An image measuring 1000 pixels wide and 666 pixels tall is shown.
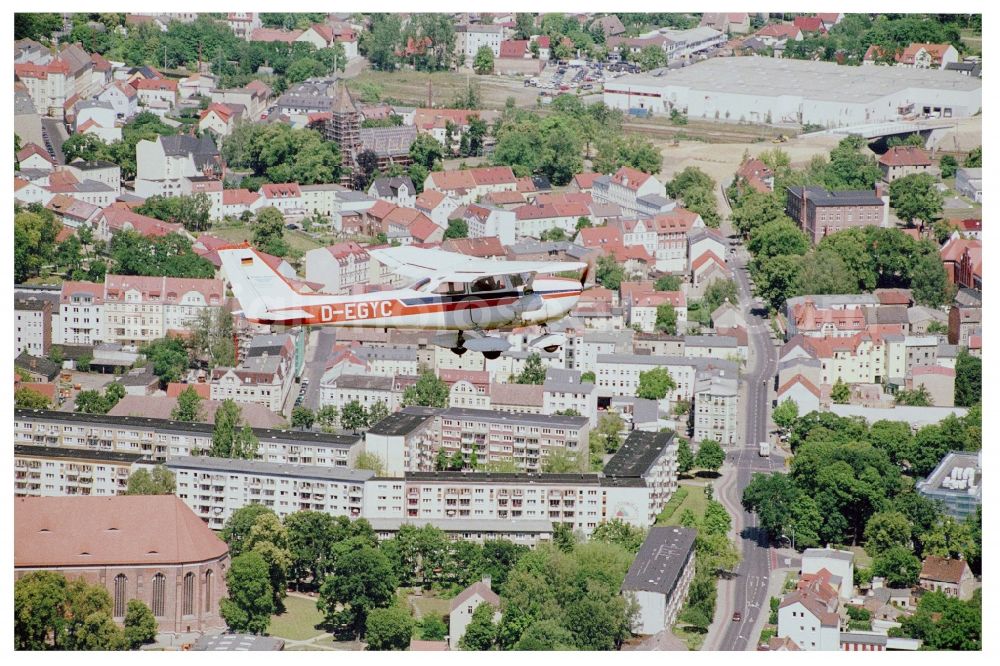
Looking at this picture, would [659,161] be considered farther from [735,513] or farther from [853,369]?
[735,513]

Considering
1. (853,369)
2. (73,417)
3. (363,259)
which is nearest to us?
(73,417)

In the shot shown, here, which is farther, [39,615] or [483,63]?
[483,63]

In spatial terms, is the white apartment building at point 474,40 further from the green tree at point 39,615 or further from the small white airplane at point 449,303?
the small white airplane at point 449,303

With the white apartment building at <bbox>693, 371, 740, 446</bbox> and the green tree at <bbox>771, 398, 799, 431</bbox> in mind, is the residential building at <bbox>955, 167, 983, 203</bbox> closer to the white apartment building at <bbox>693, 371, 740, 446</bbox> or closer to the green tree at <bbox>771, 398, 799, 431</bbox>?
the green tree at <bbox>771, 398, 799, 431</bbox>

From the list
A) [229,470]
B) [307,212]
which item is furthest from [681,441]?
[307,212]

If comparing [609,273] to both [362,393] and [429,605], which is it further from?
[429,605]

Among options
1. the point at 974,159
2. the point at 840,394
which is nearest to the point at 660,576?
the point at 840,394

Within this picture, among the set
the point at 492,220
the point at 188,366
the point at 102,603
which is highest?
the point at 492,220

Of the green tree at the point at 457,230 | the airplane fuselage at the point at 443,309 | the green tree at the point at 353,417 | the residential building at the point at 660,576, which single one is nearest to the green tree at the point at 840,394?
the residential building at the point at 660,576
